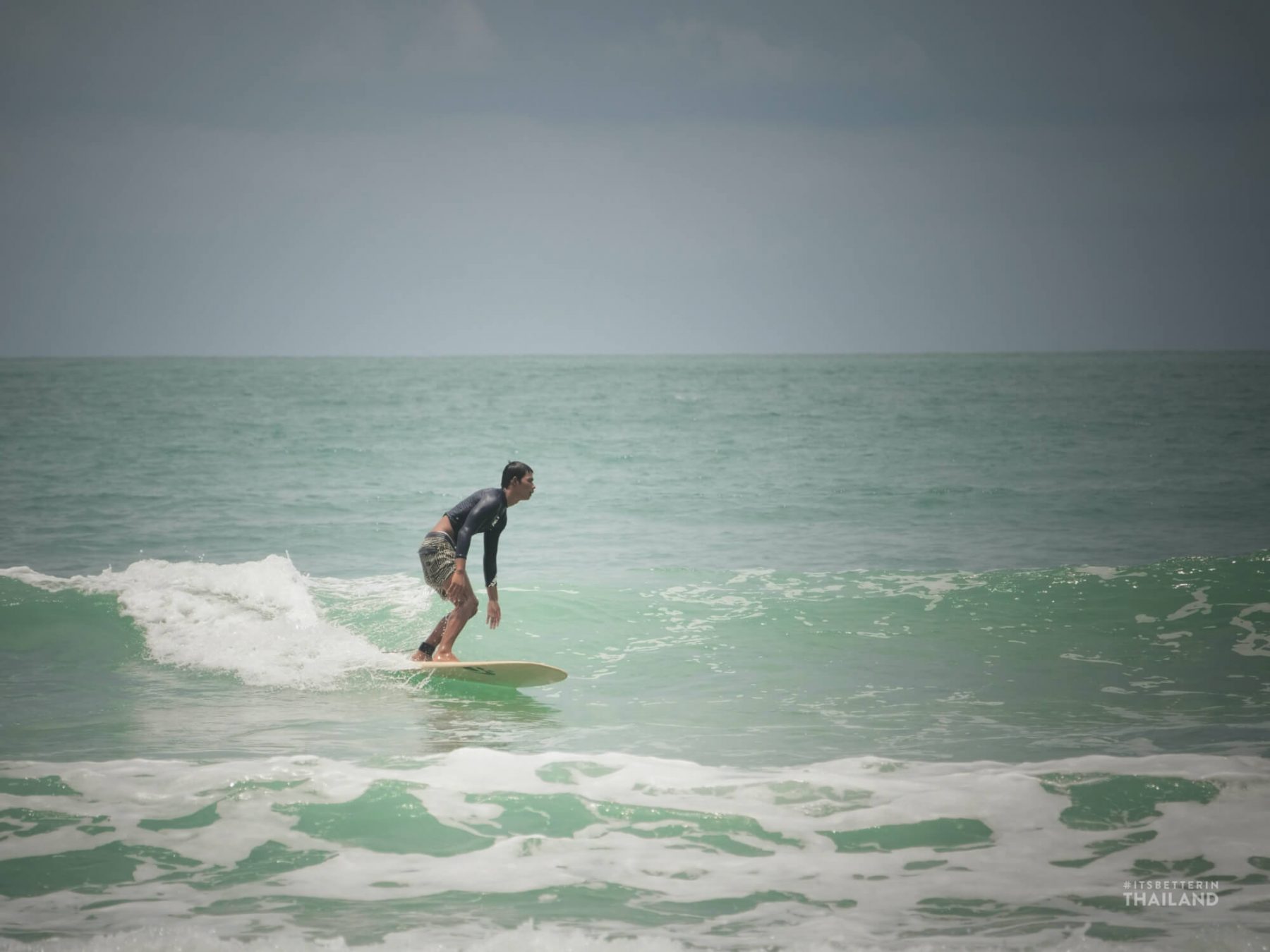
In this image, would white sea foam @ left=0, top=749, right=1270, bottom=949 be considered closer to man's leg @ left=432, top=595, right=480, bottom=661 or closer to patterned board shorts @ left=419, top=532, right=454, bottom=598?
man's leg @ left=432, top=595, right=480, bottom=661

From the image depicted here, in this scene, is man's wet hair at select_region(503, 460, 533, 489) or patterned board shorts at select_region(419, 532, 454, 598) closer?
man's wet hair at select_region(503, 460, 533, 489)

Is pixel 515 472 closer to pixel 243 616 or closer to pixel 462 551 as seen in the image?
pixel 462 551

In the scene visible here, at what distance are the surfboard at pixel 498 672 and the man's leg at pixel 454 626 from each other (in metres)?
0.14

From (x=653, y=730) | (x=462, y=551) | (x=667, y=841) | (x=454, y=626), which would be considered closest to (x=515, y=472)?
(x=462, y=551)

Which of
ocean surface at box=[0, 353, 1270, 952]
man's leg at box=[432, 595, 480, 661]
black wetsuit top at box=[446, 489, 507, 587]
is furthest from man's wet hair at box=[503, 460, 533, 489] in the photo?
ocean surface at box=[0, 353, 1270, 952]

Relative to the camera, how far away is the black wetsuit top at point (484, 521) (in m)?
9.37

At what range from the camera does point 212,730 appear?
26.9 ft

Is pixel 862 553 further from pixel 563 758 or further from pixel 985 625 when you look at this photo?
pixel 563 758

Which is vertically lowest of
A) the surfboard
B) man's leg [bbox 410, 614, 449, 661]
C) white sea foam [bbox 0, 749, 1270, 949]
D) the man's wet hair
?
white sea foam [bbox 0, 749, 1270, 949]

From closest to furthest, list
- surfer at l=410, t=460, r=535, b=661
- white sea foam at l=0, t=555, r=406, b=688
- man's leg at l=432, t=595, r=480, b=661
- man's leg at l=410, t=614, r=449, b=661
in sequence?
1. surfer at l=410, t=460, r=535, b=661
2. man's leg at l=432, t=595, r=480, b=661
3. man's leg at l=410, t=614, r=449, b=661
4. white sea foam at l=0, t=555, r=406, b=688

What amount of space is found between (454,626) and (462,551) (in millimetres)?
857

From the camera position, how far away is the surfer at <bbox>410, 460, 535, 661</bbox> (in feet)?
30.7

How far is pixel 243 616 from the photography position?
39.7ft

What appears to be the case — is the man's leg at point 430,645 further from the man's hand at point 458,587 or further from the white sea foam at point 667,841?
Answer: the white sea foam at point 667,841
